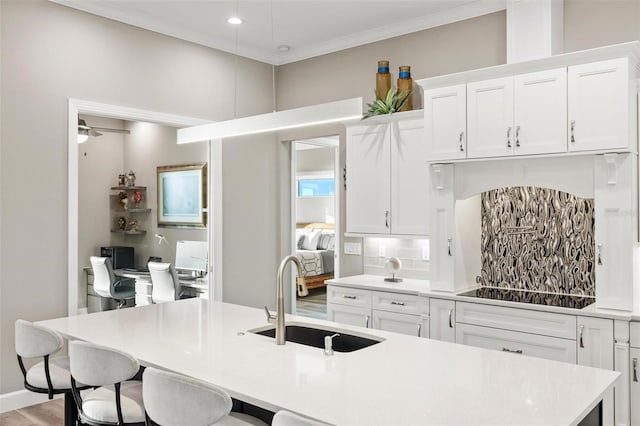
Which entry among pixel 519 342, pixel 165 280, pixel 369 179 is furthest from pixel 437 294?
pixel 165 280

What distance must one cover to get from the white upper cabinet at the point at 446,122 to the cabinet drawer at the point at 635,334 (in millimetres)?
1455

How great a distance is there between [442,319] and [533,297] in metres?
0.63

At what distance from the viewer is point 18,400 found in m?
3.78

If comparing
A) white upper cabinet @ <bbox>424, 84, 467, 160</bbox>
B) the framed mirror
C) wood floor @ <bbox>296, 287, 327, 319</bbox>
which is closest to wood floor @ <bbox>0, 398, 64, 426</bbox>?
the framed mirror

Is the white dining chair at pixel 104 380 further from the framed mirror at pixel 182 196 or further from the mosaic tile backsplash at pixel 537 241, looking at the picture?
the framed mirror at pixel 182 196

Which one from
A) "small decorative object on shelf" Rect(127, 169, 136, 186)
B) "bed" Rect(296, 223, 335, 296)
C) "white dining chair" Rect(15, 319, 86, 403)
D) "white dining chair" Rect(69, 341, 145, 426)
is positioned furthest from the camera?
"bed" Rect(296, 223, 335, 296)

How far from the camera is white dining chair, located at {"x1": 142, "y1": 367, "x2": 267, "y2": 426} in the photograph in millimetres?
1683

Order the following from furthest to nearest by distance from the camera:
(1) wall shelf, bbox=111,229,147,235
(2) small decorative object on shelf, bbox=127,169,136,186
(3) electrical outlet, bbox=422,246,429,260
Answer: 1. (2) small decorative object on shelf, bbox=127,169,136,186
2. (1) wall shelf, bbox=111,229,147,235
3. (3) electrical outlet, bbox=422,246,429,260

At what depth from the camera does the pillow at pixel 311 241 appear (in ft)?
30.8

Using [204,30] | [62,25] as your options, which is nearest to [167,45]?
[204,30]

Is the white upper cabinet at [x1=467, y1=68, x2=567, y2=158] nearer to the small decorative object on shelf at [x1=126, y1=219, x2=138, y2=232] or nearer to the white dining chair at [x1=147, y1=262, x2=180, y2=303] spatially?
the white dining chair at [x1=147, y1=262, x2=180, y2=303]

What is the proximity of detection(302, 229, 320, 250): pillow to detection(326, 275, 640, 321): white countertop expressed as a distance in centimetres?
452

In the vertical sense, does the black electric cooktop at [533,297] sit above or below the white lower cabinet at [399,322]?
above

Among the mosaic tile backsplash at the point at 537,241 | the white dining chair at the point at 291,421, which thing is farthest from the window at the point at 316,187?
the white dining chair at the point at 291,421
